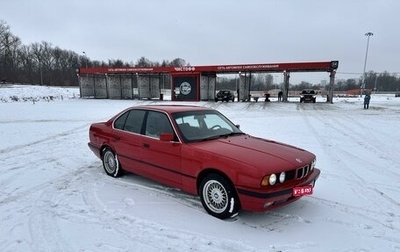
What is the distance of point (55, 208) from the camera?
182 inches

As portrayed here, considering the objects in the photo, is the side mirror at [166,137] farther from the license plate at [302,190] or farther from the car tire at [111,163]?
the license plate at [302,190]

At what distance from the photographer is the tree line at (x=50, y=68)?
79.2m

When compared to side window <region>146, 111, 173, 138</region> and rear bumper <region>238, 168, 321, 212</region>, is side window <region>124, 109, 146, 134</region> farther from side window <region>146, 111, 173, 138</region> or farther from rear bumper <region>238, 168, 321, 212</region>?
rear bumper <region>238, 168, 321, 212</region>

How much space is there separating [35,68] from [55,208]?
99.9 metres

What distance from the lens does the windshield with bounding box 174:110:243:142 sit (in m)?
4.95

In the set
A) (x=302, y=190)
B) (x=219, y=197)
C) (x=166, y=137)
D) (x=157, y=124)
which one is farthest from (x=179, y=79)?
(x=302, y=190)

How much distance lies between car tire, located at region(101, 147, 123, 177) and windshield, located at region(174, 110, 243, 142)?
6.12 feet

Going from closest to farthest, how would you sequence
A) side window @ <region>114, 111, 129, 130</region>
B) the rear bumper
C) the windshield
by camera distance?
the rear bumper → the windshield → side window @ <region>114, 111, 129, 130</region>

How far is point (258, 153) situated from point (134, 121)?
2642 mm

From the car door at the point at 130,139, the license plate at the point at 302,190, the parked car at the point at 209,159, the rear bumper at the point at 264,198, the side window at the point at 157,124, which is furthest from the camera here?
the car door at the point at 130,139

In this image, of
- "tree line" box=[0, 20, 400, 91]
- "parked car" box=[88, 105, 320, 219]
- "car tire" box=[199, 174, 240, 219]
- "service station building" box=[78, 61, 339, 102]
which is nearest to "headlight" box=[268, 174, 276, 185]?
"parked car" box=[88, 105, 320, 219]

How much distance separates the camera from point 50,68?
95.8 metres

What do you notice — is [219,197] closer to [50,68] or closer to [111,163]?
[111,163]

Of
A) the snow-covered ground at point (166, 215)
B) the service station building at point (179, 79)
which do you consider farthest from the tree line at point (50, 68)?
the snow-covered ground at point (166, 215)
